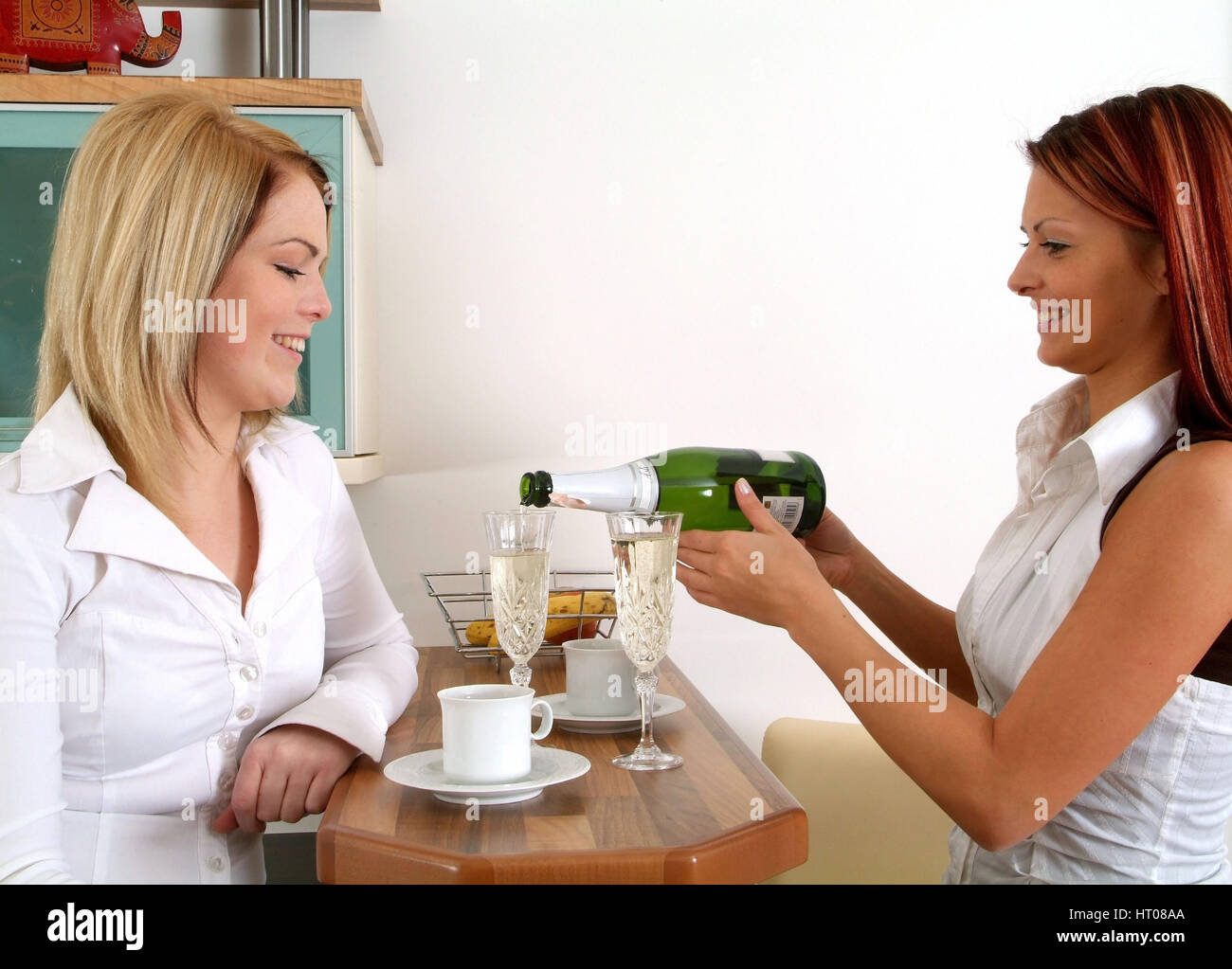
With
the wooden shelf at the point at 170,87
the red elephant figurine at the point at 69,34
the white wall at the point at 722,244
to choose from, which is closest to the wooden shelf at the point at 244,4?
the white wall at the point at 722,244

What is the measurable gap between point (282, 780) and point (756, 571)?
1.61 feet

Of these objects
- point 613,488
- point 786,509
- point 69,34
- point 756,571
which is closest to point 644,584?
point 756,571

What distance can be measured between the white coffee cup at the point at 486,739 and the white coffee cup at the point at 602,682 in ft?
0.84

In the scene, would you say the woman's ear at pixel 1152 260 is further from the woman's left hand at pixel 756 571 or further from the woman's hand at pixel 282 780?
the woman's hand at pixel 282 780

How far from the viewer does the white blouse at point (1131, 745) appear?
1.00m

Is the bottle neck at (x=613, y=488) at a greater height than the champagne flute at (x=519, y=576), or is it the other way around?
the bottle neck at (x=613, y=488)

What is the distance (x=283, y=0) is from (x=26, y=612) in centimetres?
113

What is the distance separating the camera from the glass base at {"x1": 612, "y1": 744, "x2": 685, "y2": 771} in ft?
3.45

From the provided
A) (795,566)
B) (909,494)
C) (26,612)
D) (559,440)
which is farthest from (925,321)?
(26,612)

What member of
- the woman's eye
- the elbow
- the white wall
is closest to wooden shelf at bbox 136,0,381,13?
the white wall

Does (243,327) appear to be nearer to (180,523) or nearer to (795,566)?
(180,523)

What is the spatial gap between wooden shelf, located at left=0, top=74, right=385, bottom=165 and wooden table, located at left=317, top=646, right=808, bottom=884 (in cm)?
97

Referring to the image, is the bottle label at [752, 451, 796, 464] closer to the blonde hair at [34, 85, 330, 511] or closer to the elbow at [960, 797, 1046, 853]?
the elbow at [960, 797, 1046, 853]

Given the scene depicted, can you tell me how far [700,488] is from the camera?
1.34 metres
